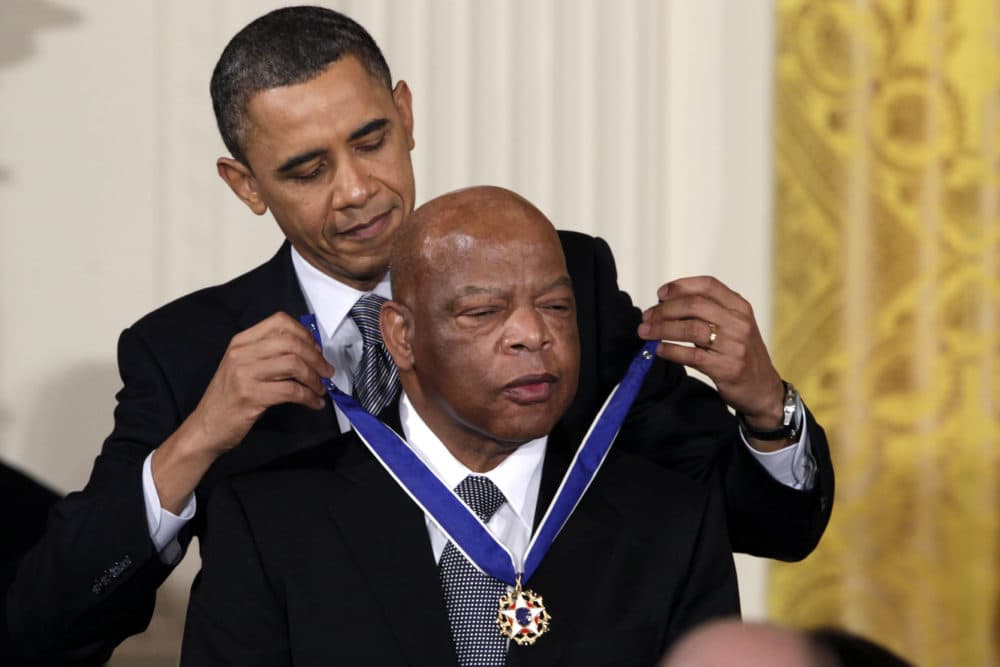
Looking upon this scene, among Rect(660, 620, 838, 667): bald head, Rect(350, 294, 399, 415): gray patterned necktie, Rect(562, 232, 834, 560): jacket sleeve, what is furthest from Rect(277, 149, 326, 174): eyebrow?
Rect(660, 620, 838, 667): bald head

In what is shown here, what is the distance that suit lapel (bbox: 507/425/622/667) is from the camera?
6.76 ft

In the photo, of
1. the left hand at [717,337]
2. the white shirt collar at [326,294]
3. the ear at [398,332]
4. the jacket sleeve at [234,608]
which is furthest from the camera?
the white shirt collar at [326,294]

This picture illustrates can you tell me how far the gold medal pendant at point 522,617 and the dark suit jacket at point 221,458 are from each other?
39 cm

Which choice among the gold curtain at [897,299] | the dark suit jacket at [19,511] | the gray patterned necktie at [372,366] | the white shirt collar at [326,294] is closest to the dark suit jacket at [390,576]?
the gray patterned necktie at [372,366]

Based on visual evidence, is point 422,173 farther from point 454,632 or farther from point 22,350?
point 454,632

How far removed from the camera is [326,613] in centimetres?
207

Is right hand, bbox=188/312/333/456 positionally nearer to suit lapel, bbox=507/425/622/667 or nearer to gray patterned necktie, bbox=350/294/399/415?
gray patterned necktie, bbox=350/294/399/415

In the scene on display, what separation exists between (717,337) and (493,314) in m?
0.37

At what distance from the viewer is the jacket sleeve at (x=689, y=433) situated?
245 cm

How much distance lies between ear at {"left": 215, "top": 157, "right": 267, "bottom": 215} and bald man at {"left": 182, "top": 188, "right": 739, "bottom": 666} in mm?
493

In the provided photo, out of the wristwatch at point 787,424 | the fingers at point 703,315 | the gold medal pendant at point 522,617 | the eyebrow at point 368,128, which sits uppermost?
the eyebrow at point 368,128

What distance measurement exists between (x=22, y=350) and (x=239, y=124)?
1.19 m

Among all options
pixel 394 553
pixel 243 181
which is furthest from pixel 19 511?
pixel 394 553

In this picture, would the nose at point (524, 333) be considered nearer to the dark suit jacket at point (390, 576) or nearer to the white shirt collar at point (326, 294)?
the dark suit jacket at point (390, 576)
